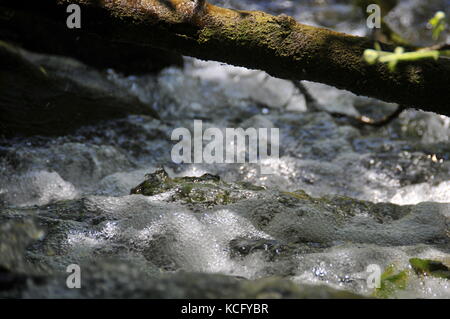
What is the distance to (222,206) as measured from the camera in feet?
8.75

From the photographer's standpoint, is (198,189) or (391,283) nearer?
(391,283)

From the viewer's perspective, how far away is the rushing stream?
1.88 m

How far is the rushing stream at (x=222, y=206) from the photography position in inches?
73.9

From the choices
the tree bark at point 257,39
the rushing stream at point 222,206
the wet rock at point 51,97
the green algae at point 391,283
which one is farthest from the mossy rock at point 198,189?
the wet rock at point 51,97

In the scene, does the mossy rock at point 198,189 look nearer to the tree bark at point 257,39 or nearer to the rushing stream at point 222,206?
the rushing stream at point 222,206

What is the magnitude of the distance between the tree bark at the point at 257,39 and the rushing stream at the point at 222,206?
0.68 meters

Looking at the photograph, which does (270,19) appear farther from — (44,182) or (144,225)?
(44,182)

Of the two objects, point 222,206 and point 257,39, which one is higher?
point 257,39

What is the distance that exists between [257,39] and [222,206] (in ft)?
2.98

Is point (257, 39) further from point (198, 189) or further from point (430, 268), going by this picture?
point (430, 268)

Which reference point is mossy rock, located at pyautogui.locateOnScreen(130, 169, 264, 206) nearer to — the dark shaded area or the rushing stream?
the rushing stream

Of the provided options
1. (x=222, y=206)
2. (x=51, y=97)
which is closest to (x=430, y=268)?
(x=222, y=206)

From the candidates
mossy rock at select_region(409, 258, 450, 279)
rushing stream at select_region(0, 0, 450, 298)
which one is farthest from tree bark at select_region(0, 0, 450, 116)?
mossy rock at select_region(409, 258, 450, 279)

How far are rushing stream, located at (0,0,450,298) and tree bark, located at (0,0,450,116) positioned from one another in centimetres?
68
